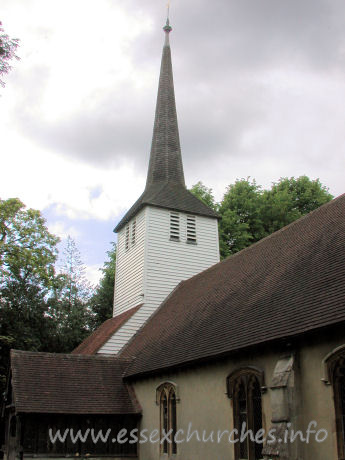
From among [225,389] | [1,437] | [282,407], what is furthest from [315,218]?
[1,437]

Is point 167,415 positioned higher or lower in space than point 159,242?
lower

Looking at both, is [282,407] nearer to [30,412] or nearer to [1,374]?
[30,412]

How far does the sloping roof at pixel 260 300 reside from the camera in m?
10.4

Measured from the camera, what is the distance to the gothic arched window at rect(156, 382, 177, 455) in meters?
14.2

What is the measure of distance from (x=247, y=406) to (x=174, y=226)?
42.3 ft

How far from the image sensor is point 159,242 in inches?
881

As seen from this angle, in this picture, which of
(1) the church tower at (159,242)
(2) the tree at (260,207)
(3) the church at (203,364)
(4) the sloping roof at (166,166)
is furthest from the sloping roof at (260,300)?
(2) the tree at (260,207)

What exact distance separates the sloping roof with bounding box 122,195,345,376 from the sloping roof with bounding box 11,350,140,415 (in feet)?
3.05

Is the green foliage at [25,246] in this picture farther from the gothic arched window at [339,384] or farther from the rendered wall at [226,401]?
the gothic arched window at [339,384]

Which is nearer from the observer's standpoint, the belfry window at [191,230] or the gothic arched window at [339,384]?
the gothic arched window at [339,384]

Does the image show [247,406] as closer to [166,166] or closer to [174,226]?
[174,226]

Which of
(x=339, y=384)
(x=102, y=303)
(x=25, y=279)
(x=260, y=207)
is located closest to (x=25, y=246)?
(x=25, y=279)

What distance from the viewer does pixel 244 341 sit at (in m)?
11.2

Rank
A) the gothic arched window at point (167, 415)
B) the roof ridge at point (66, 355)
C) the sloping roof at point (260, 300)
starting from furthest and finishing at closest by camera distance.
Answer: the roof ridge at point (66, 355)
the gothic arched window at point (167, 415)
the sloping roof at point (260, 300)
